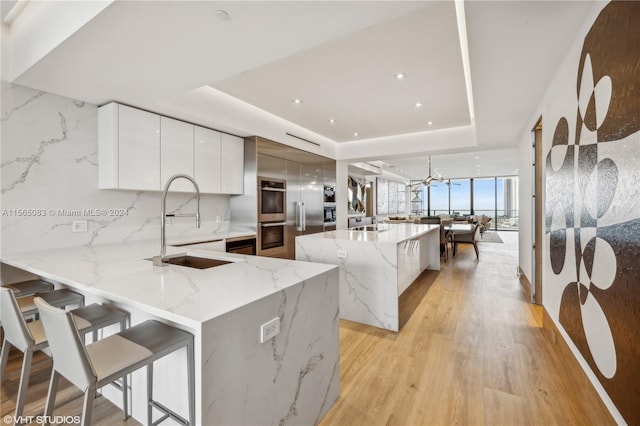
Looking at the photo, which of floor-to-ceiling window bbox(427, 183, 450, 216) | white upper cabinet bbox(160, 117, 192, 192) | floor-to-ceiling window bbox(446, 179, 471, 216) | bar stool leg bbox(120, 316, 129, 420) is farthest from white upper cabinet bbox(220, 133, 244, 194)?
floor-to-ceiling window bbox(427, 183, 450, 216)

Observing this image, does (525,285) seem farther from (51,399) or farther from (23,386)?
(23,386)

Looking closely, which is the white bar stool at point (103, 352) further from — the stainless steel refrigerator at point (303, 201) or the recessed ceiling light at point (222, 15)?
the stainless steel refrigerator at point (303, 201)

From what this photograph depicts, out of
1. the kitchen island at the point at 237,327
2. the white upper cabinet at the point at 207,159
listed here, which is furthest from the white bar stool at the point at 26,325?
the white upper cabinet at the point at 207,159

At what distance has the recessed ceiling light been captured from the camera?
158cm

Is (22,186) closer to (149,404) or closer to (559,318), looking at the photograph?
(149,404)

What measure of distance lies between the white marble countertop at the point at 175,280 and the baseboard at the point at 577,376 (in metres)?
1.59

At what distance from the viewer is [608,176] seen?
1.37m

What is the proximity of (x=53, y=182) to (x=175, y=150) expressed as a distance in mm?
1137

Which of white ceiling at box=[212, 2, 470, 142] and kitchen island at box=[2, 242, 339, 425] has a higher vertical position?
white ceiling at box=[212, 2, 470, 142]

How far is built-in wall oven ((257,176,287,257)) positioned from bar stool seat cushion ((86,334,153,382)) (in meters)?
2.77

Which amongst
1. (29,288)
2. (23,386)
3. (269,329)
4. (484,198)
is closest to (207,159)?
(29,288)

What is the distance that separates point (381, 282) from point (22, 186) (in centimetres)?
329

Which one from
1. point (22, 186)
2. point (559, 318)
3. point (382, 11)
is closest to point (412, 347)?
point (559, 318)

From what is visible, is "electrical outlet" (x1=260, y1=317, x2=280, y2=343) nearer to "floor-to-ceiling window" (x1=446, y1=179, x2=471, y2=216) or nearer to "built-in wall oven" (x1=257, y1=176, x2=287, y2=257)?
"built-in wall oven" (x1=257, y1=176, x2=287, y2=257)
